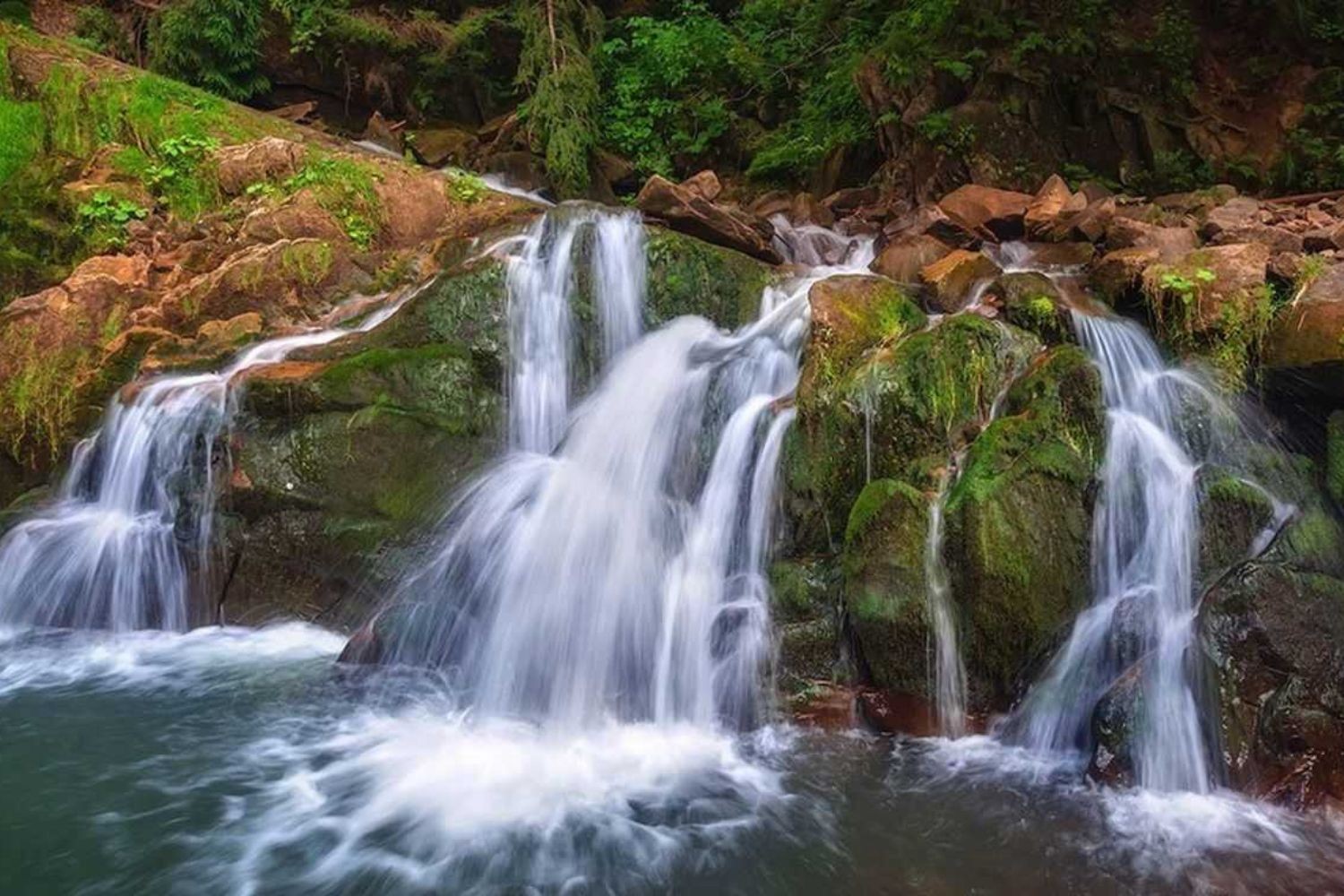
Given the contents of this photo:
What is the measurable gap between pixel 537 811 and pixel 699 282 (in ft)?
16.6

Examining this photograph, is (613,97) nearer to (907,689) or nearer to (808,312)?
(808,312)

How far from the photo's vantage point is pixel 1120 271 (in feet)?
22.5

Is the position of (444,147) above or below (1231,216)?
above

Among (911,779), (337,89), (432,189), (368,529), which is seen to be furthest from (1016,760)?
(337,89)

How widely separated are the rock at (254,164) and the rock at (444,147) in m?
3.10

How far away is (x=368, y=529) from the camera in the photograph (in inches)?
257

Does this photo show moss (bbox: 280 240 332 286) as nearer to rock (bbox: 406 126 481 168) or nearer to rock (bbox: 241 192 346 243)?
rock (bbox: 241 192 346 243)

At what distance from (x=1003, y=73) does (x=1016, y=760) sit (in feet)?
27.2

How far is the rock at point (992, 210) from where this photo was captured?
28.6 feet

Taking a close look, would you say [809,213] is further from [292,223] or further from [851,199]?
[292,223]

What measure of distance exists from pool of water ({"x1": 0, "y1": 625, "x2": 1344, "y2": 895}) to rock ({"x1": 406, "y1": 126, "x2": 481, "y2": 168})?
918 centimetres

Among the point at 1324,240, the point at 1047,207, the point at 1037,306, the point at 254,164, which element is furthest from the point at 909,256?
the point at 254,164

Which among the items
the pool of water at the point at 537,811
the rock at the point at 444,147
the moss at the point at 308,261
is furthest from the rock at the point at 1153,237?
the rock at the point at 444,147

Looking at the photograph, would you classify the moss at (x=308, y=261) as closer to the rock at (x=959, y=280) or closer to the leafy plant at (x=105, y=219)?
the leafy plant at (x=105, y=219)
